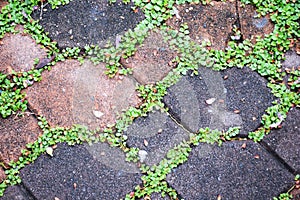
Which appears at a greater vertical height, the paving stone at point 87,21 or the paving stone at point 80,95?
the paving stone at point 87,21

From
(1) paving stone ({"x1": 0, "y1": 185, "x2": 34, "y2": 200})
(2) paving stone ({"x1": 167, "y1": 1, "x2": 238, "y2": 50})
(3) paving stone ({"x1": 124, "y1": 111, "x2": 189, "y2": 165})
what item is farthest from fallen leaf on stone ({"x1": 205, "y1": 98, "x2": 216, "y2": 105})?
(1) paving stone ({"x1": 0, "y1": 185, "x2": 34, "y2": 200})

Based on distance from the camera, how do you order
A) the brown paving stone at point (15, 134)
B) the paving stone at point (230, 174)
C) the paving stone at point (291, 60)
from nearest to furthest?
the paving stone at point (230, 174)
the brown paving stone at point (15, 134)
the paving stone at point (291, 60)

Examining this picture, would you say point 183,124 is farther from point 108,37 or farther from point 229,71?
point 108,37

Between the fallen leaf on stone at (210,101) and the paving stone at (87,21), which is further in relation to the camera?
the paving stone at (87,21)

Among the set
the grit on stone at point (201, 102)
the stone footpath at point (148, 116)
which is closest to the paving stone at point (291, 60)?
the stone footpath at point (148, 116)

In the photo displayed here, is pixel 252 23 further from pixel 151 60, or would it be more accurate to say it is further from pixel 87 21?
pixel 87 21

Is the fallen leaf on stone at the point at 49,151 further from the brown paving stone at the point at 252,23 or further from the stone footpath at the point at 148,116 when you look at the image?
the brown paving stone at the point at 252,23
